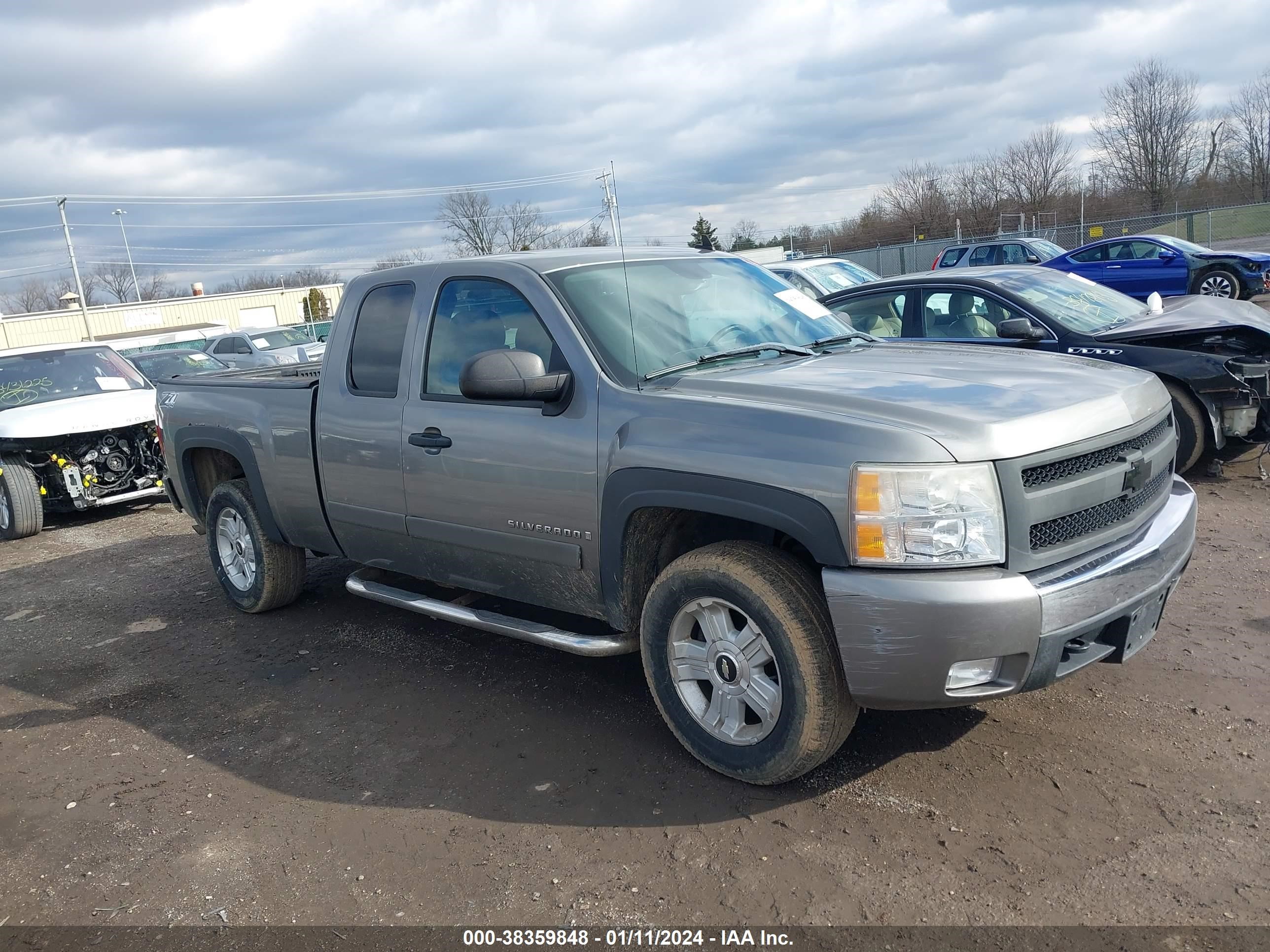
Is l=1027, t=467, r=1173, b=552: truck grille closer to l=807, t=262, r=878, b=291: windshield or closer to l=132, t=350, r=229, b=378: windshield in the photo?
l=807, t=262, r=878, b=291: windshield

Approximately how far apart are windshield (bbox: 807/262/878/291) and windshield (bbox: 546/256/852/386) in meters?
8.90

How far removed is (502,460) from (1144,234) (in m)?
36.4

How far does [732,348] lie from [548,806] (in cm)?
195

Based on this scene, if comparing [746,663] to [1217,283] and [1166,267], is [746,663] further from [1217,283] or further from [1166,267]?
[1166,267]

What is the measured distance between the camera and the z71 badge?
6.88 metres

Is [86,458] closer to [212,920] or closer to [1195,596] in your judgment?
[212,920]

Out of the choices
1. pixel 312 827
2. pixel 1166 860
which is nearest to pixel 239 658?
pixel 312 827

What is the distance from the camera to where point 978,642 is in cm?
288

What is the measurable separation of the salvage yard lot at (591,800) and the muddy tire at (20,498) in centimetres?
467

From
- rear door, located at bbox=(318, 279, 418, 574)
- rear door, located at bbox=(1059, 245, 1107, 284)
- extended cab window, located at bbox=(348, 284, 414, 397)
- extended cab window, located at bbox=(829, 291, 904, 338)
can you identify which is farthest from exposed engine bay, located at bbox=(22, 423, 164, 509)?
rear door, located at bbox=(1059, 245, 1107, 284)

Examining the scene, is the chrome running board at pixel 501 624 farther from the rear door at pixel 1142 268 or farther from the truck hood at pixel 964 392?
the rear door at pixel 1142 268

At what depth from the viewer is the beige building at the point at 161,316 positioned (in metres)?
57.5

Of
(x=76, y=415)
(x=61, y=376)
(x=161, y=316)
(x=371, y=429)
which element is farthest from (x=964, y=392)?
(x=161, y=316)

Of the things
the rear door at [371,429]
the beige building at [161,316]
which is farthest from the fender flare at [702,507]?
the beige building at [161,316]
